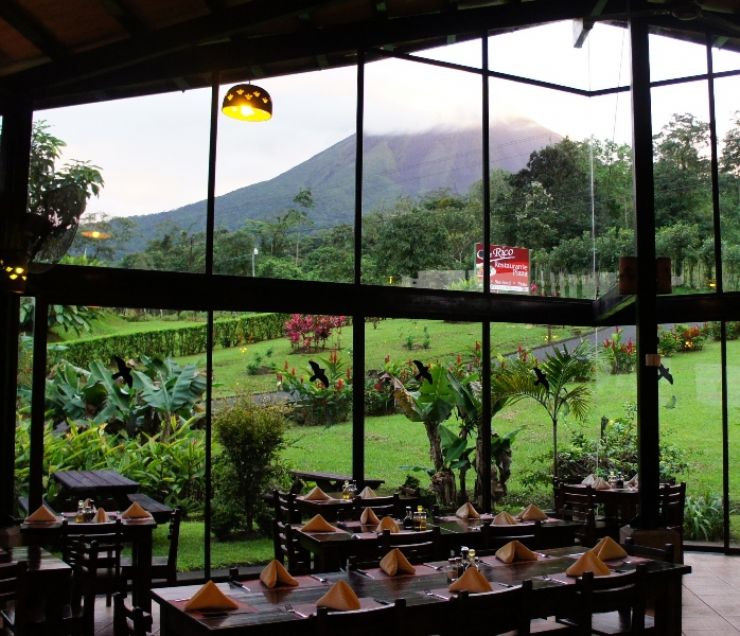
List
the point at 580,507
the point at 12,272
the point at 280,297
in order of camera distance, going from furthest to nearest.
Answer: the point at 280,297 < the point at 580,507 < the point at 12,272

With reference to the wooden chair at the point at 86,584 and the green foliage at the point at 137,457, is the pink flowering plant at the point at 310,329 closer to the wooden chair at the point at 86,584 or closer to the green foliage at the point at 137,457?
the green foliage at the point at 137,457

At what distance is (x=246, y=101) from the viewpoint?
6.20m

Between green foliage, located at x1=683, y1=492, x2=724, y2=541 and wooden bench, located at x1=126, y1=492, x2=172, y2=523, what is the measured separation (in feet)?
19.8

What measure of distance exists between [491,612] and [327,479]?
4.56m

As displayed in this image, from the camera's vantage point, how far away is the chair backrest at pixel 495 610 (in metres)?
4.11

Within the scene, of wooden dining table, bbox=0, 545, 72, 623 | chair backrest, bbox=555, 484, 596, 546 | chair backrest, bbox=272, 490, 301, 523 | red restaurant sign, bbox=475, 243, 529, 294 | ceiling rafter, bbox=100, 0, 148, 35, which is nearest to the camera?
wooden dining table, bbox=0, 545, 72, 623

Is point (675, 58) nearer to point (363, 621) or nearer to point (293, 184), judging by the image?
point (293, 184)

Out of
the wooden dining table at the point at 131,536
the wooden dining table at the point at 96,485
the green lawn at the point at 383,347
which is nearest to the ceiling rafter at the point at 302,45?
the green lawn at the point at 383,347

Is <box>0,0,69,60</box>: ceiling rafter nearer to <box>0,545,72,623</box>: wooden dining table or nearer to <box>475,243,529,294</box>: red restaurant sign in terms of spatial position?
<box>0,545,72,623</box>: wooden dining table

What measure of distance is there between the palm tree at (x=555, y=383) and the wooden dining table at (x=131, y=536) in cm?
459

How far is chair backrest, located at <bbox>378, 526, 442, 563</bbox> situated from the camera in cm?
584

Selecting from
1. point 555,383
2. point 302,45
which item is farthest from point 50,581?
point 555,383

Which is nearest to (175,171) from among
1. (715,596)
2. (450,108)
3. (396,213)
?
(396,213)

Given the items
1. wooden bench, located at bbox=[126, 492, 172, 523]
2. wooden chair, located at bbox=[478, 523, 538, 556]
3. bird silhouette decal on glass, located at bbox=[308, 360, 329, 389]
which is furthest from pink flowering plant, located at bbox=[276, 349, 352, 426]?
wooden chair, located at bbox=[478, 523, 538, 556]
